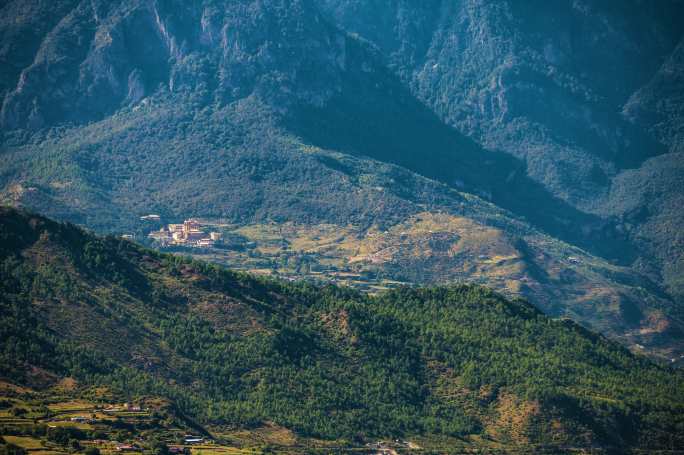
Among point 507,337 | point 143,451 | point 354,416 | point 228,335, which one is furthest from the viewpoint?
point 507,337

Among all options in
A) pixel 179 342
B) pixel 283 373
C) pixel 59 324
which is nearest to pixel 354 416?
pixel 283 373

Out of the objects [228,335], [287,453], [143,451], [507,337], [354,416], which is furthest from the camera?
[507,337]

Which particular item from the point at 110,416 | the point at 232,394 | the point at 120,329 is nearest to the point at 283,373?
the point at 232,394

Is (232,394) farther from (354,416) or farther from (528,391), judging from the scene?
(528,391)

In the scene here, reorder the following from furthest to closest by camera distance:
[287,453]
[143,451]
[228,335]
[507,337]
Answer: [507,337], [228,335], [287,453], [143,451]

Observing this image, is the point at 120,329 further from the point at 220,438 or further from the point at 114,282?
the point at 220,438

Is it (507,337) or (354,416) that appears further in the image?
(507,337)
